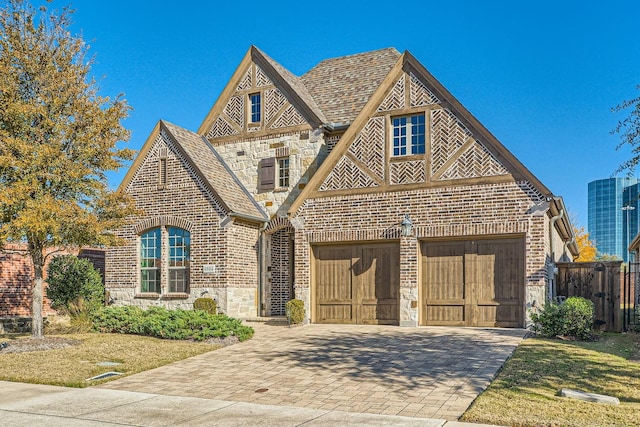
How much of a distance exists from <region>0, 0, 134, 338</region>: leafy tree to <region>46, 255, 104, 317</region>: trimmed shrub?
3.90m

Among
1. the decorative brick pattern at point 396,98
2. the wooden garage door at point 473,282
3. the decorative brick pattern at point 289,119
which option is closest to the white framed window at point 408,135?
the decorative brick pattern at point 396,98

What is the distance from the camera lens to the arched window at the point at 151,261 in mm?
19375

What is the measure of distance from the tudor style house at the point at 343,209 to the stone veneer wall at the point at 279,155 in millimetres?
40

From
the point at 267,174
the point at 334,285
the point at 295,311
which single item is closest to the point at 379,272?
the point at 334,285

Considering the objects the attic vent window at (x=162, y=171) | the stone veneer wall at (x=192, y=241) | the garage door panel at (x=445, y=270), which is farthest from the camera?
the attic vent window at (x=162, y=171)

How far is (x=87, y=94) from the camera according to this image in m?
14.3

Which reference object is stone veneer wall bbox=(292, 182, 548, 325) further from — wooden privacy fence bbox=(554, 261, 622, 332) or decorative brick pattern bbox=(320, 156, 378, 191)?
wooden privacy fence bbox=(554, 261, 622, 332)

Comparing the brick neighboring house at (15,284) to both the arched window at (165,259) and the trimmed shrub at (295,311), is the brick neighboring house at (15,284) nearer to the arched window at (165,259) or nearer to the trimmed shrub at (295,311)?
the arched window at (165,259)

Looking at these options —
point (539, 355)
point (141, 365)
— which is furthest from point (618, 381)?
point (141, 365)

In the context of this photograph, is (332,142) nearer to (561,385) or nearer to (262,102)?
(262,102)

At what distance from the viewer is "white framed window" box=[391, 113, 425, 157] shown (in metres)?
16.8

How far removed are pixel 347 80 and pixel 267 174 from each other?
483 centimetres

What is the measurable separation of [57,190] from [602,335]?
13859 mm

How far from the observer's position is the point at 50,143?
44.9 feet
